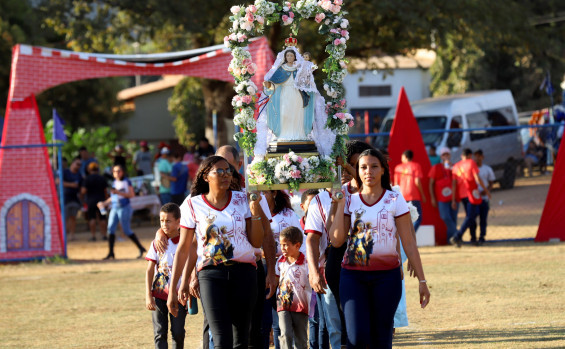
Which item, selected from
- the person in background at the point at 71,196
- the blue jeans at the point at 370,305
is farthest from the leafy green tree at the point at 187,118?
the blue jeans at the point at 370,305

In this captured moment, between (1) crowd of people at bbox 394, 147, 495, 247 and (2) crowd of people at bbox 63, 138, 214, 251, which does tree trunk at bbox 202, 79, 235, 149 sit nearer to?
(2) crowd of people at bbox 63, 138, 214, 251

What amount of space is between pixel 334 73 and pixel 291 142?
688mm

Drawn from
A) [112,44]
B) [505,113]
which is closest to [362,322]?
[112,44]

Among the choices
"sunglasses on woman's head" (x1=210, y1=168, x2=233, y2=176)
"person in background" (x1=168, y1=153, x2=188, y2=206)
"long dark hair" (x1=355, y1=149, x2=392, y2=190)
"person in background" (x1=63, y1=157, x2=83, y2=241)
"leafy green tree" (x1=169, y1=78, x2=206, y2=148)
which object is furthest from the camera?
"leafy green tree" (x1=169, y1=78, x2=206, y2=148)

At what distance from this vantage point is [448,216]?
17266mm

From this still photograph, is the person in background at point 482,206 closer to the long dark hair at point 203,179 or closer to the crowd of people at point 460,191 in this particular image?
the crowd of people at point 460,191

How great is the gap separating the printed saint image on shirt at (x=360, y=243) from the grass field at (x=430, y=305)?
9.02 feet

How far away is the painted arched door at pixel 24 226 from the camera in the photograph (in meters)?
17.0

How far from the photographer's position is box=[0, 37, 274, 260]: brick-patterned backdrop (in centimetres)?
1658

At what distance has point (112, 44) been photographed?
26109 mm

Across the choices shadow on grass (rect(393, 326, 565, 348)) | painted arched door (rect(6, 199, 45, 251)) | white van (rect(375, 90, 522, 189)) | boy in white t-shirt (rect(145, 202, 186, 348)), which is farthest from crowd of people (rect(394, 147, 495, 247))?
boy in white t-shirt (rect(145, 202, 186, 348))

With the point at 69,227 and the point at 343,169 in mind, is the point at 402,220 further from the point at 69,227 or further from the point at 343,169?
the point at 69,227

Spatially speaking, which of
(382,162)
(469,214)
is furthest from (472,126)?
(382,162)

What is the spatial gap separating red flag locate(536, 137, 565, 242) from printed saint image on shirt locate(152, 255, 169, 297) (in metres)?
10.9
